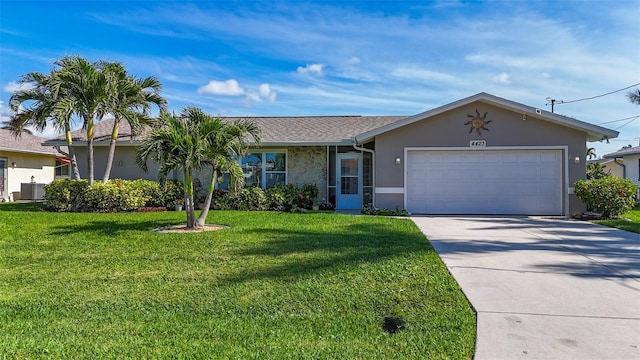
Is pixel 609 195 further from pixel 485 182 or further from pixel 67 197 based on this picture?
pixel 67 197

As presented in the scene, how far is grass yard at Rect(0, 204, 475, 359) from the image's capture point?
3.44 m

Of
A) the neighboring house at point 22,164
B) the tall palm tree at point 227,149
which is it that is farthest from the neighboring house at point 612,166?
the neighboring house at point 22,164

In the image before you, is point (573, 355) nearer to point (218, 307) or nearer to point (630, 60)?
point (218, 307)

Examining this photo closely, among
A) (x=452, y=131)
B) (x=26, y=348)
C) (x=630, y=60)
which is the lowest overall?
(x=26, y=348)

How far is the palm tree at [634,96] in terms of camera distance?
19705 mm

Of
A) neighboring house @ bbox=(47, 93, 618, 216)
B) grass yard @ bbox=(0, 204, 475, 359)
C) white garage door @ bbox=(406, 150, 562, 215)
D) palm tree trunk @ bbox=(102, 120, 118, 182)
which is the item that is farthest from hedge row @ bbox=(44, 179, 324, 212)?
grass yard @ bbox=(0, 204, 475, 359)

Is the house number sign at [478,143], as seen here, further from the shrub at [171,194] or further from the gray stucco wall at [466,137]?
the shrub at [171,194]

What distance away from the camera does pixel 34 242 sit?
7.84 meters

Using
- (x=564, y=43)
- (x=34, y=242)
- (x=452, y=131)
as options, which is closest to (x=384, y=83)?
(x=452, y=131)

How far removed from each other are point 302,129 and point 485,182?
7.25 meters

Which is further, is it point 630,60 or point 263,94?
point 263,94

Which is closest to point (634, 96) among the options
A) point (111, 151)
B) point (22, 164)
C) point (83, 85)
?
point (111, 151)

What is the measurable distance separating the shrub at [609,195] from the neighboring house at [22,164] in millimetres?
22329

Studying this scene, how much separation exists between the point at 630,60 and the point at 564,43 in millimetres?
1959
